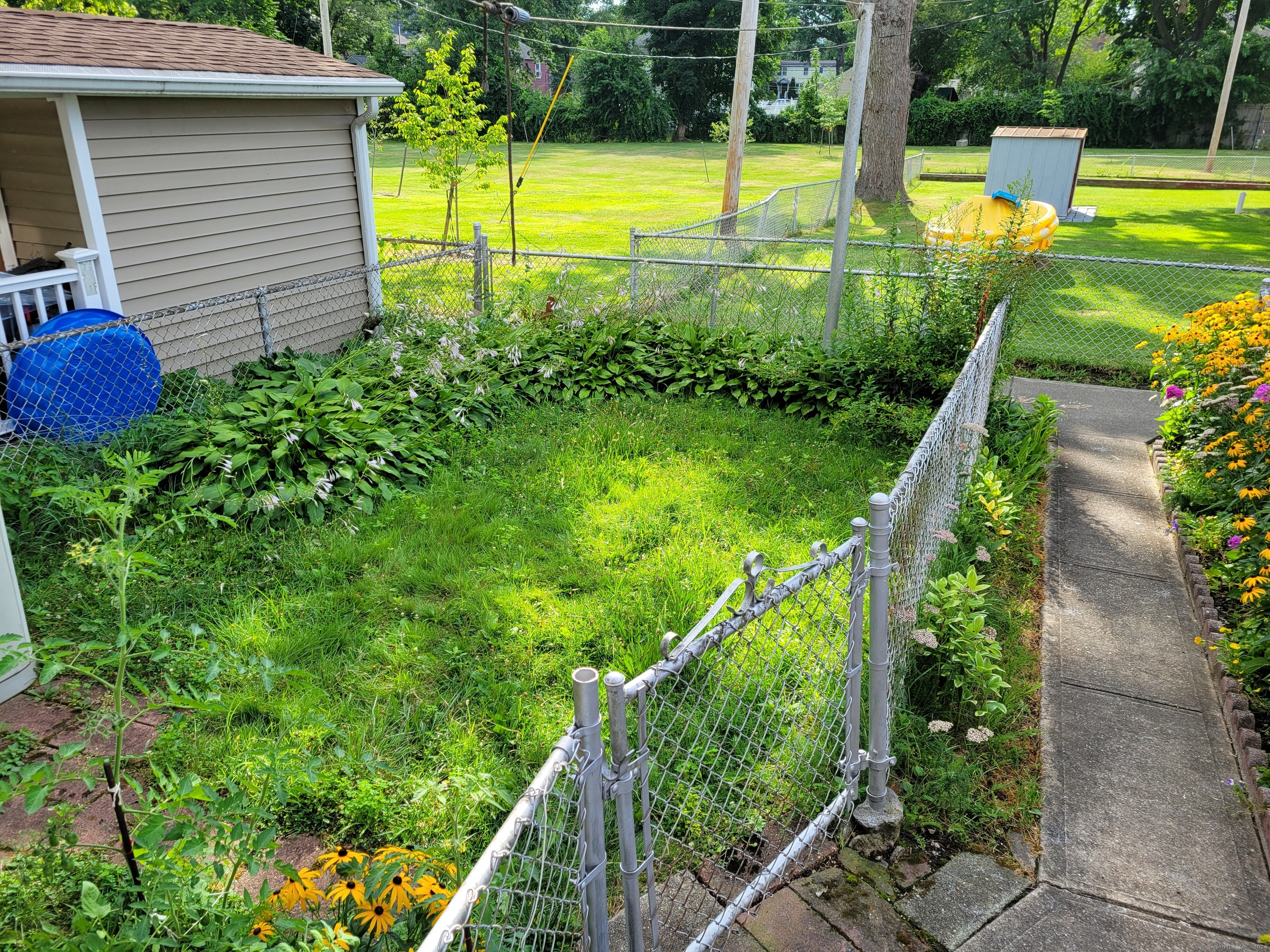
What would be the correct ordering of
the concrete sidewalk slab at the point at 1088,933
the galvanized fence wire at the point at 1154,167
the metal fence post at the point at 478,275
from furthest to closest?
the galvanized fence wire at the point at 1154,167 < the metal fence post at the point at 478,275 < the concrete sidewalk slab at the point at 1088,933

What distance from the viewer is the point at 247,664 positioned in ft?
12.0

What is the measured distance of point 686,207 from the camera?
75.0 ft

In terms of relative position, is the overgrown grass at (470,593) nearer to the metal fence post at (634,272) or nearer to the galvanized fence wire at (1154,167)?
the metal fence post at (634,272)

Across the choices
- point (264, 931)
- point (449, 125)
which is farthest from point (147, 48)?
point (264, 931)

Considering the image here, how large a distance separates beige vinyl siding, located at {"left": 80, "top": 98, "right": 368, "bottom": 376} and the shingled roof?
0.95ft

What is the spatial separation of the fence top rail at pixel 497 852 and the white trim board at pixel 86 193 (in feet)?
20.3

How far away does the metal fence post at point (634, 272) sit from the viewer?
340 inches

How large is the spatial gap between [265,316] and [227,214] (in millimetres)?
1125

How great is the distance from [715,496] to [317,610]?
2.48 meters

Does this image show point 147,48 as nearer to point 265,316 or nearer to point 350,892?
point 265,316

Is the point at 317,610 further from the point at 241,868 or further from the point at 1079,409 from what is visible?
the point at 1079,409

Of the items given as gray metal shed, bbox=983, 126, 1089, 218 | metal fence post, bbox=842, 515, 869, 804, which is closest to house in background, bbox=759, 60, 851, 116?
gray metal shed, bbox=983, 126, 1089, 218

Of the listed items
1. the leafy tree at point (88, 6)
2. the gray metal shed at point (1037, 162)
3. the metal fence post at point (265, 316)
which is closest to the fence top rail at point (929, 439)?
Answer: the metal fence post at point (265, 316)

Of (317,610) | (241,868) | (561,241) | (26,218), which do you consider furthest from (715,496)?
(561,241)
